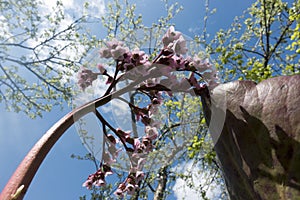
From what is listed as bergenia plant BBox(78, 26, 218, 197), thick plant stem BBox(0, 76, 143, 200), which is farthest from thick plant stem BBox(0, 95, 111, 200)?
bergenia plant BBox(78, 26, 218, 197)

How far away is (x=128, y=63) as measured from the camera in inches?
28.0

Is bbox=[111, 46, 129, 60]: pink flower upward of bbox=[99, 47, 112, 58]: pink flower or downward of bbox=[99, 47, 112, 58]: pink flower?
downward

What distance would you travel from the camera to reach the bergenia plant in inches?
27.1

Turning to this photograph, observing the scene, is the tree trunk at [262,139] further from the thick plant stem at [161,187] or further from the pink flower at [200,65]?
the thick plant stem at [161,187]

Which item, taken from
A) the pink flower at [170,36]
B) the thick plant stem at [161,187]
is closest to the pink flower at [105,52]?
the pink flower at [170,36]

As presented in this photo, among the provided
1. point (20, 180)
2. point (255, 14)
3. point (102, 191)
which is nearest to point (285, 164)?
point (20, 180)

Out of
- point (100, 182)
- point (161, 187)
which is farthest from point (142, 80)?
point (161, 187)

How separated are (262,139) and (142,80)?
29cm

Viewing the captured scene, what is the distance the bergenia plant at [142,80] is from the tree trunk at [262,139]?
13cm

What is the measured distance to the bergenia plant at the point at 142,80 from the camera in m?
0.69

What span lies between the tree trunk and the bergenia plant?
0.13 m

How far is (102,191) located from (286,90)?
6.48m

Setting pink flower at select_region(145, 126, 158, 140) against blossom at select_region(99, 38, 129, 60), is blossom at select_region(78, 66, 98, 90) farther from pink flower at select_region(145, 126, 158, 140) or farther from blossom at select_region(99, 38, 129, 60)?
pink flower at select_region(145, 126, 158, 140)

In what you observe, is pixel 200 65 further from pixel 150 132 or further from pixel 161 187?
pixel 161 187
